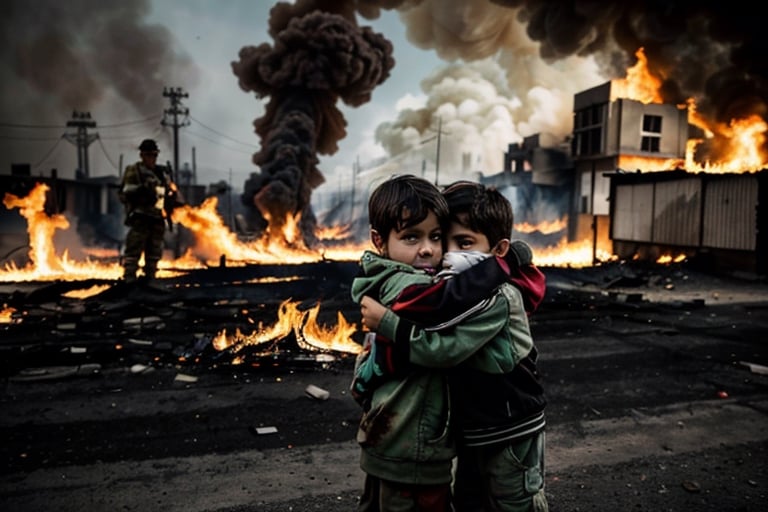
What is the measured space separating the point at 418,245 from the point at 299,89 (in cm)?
3139

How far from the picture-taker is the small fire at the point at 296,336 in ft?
21.2

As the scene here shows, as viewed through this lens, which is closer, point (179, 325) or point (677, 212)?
point (179, 325)

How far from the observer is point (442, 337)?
1.72 m

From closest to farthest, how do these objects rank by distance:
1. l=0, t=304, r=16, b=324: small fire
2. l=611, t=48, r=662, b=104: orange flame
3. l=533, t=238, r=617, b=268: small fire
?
1. l=0, t=304, r=16, b=324: small fire
2. l=533, t=238, r=617, b=268: small fire
3. l=611, t=48, r=662, b=104: orange flame

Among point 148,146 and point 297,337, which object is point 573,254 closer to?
point 148,146

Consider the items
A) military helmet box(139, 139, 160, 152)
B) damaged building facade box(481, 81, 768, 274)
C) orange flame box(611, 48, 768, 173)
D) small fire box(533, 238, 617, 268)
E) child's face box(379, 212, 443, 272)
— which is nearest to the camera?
child's face box(379, 212, 443, 272)

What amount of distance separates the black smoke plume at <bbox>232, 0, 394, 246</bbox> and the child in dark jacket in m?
26.5

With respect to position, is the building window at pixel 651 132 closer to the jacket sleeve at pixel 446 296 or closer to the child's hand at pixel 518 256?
the child's hand at pixel 518 256

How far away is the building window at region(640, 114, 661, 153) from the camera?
26.3 metres

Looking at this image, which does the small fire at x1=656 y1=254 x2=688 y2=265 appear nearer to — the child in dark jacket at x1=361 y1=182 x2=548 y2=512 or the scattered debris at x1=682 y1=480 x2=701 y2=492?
the scattered debris at x1=682 y1=480 x2=701 y2=492

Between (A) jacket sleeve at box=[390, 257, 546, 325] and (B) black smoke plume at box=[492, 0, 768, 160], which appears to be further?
(B) black smoke plume at box=[492, 0, 768, 160]

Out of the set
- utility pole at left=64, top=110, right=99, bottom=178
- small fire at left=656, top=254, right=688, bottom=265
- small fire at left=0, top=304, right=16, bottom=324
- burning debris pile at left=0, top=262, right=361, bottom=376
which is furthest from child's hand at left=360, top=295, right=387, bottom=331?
utility pole at left=64, top=110, right=99, bottom=178


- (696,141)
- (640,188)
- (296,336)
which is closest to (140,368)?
(296,336)

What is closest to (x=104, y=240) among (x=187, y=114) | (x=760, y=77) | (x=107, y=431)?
(x=187, y=114)
